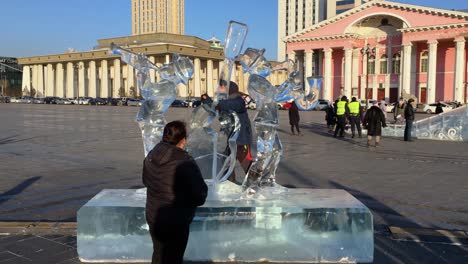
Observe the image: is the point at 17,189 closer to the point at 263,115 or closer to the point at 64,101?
the point at 263,115

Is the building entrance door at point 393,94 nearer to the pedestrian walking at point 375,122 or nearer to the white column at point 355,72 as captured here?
the white column at point 355,72

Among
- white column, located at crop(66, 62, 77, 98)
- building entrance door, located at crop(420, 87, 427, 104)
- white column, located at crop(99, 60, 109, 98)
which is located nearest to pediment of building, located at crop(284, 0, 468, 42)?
building entrance door, located at crop(420, 87, 427, 104)

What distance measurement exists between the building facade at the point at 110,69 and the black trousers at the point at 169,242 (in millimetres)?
73796

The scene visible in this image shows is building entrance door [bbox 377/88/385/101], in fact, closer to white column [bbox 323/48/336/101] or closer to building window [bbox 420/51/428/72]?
building window [bbox 420/51/428/72]

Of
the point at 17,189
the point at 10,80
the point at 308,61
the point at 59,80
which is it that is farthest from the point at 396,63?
the point at 10,80

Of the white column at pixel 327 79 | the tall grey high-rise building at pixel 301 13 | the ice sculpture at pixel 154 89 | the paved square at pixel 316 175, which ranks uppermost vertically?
the tall grey high-rise building at pixel 301 13

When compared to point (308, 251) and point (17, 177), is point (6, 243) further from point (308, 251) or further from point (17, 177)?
point (17, 177)

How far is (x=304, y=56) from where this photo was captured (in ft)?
220

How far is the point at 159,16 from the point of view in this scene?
138 metres

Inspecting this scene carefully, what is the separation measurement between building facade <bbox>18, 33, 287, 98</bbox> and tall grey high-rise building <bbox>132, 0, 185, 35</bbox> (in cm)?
3165

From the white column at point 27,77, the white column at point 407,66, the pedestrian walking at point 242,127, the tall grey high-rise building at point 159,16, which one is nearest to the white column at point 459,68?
the white column at point 407,66

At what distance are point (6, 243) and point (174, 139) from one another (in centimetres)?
288

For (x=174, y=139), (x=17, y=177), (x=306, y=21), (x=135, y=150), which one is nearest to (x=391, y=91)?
(x=135, y=150)

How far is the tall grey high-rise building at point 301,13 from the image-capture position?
124000 mm
